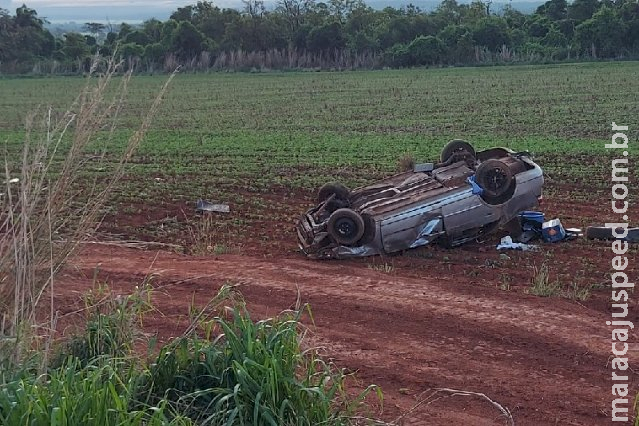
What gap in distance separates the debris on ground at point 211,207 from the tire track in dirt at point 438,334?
9.92 feet

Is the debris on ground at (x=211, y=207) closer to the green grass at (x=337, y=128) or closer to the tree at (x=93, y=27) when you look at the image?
the green grass at (x=337, y=128)

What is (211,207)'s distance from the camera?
491 inches

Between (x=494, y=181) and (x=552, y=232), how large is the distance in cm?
96

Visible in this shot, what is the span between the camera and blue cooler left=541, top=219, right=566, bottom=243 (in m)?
10.1

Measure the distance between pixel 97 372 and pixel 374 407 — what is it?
197 centimetres

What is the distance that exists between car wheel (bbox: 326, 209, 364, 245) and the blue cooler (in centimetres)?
215

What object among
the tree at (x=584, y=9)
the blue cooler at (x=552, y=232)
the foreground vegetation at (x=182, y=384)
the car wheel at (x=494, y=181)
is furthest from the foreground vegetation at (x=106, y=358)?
the tree at (x=584, y=9)

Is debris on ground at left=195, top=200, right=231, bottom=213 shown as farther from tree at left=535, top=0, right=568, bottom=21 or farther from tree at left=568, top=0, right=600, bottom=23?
tree at left=535, top=0, right=568, bottom=21

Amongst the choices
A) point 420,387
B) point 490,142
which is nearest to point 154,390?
point 420,387

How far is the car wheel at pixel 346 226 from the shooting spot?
9.45m

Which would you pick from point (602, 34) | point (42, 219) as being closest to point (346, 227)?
point (42, 219)

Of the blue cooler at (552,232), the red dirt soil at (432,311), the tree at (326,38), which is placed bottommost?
the red dirt soil at (432,311)

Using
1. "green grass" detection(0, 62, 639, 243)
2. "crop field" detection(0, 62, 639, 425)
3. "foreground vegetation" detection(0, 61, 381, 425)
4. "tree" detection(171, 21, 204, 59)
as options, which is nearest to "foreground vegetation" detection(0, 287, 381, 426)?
"foreground vegetation" detection(0, 61, 381, 425)

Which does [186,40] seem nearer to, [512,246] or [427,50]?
[427,50]
